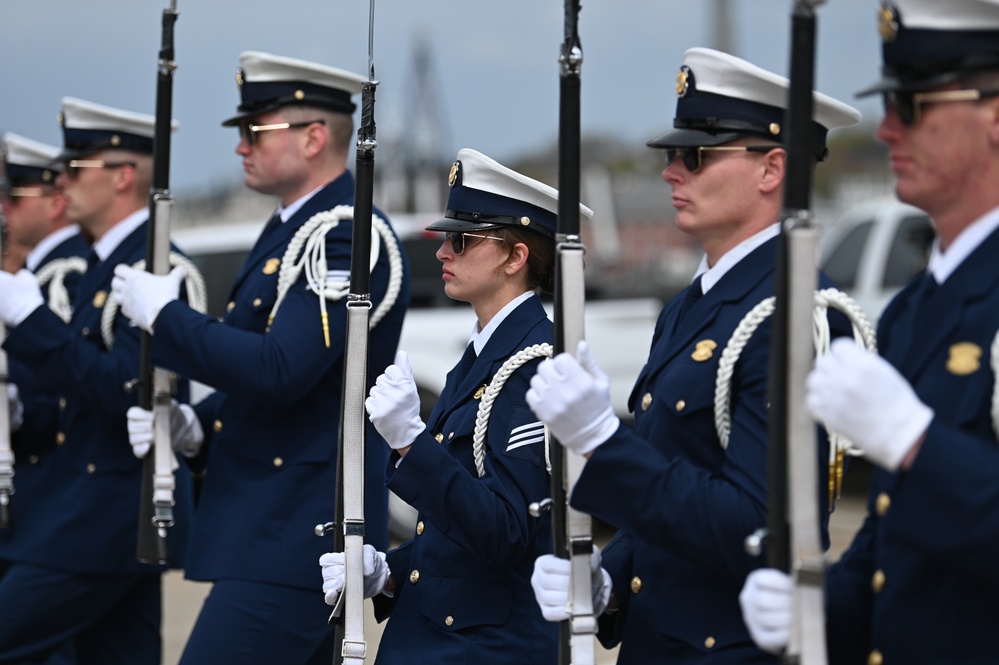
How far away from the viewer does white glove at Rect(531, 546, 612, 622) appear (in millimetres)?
2684

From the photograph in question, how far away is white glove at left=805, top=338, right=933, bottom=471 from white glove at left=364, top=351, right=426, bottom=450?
1.21 meters

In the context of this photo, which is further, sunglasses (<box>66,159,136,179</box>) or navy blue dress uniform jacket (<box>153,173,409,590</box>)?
sunglasses (<box>66,159,136,179</box>)

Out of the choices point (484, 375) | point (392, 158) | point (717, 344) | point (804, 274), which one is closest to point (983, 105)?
point (804, 274)

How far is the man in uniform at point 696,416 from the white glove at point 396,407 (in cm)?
48

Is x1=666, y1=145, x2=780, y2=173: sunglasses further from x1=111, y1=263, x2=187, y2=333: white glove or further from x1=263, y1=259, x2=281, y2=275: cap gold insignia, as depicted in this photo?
x1=111, y1=263, x2=187, y2=333: white glove

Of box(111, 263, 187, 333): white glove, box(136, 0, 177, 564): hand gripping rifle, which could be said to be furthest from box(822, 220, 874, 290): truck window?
box(111, 263, 187, 333): white glove

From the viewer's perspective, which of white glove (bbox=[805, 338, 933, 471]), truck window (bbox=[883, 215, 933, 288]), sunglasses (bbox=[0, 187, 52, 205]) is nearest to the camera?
white glove (bbox=[805, 338, 933, 471])

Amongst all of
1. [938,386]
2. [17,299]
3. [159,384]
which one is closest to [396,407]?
[938,386]

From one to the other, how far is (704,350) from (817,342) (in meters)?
0.21

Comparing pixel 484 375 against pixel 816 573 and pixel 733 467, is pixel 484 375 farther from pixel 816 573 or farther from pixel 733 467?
pixel 816 573

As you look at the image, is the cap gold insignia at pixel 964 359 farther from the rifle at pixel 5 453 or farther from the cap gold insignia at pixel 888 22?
the rifle at pixel 5 453

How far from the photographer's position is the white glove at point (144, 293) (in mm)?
4133

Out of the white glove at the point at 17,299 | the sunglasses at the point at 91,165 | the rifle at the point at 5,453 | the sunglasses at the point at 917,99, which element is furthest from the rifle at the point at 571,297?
the sunglasses at the point at 91,165

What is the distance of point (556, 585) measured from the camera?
270cm
